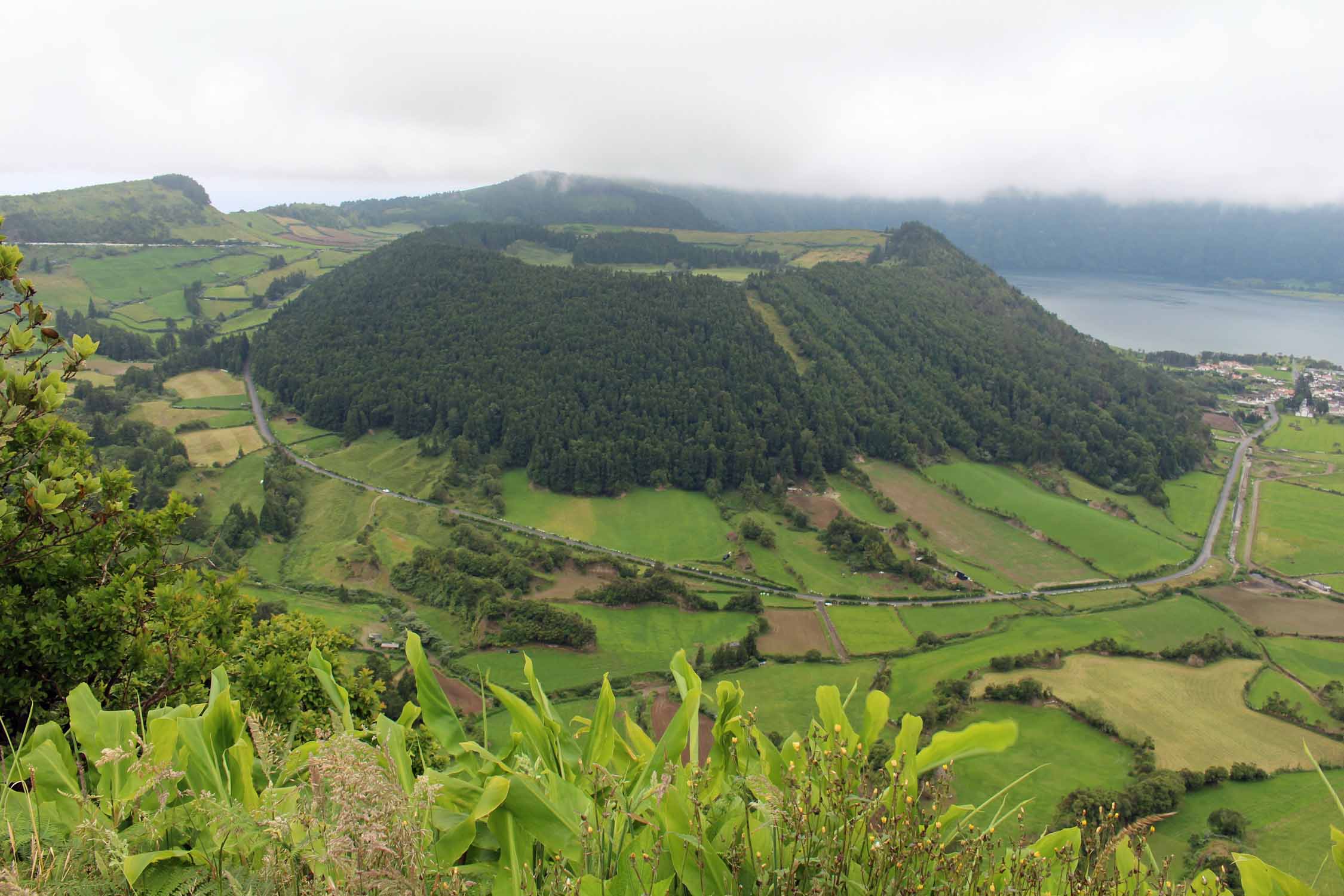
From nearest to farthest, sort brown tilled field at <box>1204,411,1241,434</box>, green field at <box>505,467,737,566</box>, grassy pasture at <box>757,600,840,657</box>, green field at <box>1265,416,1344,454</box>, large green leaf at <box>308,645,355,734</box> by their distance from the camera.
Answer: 1. large green leaf at <box>308,645,355,734</box>
2. grassy pasture at <box>757,600,840,657</box>
3. green field at <box>505,467,737,566</box>
4. green field at <box>1265,416,1344,454</box>
5. brown tilled field at <box>1204,411,1241,434</box>

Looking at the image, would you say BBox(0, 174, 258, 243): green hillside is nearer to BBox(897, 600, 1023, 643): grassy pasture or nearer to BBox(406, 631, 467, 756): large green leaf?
BBox(897, 600, 1023, 643): grassy pasture

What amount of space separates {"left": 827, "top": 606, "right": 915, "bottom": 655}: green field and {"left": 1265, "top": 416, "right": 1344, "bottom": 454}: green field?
71.3 meters

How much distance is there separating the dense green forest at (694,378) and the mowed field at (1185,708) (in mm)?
34406

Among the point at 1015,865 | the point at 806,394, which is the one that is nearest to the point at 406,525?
the point at 806,394

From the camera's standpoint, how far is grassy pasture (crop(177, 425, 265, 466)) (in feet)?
224

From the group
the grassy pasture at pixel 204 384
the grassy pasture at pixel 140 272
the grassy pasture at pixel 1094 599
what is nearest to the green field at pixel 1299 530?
the grassy pasture at pixel 1094 599

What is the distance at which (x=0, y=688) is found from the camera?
7.86 m

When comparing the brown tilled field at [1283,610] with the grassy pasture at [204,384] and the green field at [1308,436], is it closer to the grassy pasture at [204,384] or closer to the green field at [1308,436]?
the green field at [1308,436]

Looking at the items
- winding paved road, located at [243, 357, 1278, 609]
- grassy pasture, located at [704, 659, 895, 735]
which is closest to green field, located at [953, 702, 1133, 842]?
grassy pasture, located at [704, 659, 895, 735]

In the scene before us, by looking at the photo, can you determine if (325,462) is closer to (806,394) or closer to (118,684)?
(806,394)

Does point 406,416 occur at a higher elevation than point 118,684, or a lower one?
lower

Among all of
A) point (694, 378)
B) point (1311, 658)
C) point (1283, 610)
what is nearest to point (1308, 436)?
point (1283, 610)

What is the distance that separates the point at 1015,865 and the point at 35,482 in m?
6.56

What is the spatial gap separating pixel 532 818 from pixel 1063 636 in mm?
52464
